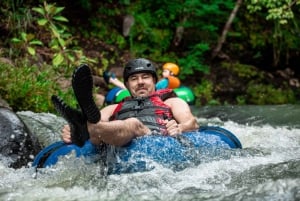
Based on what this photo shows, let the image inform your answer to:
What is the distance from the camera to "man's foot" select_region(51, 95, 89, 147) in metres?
2.82

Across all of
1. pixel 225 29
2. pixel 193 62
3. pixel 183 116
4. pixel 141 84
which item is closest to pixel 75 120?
pixel 183 116

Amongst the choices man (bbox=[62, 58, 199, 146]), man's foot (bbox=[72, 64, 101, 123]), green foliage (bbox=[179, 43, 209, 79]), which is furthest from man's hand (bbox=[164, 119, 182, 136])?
green foliage (bbox=[179, 43, 209, 79])

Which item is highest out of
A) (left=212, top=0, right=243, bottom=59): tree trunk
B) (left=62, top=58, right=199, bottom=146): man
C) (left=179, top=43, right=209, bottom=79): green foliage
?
(left=212, top=0, right=243, bottom=59): tree trunk

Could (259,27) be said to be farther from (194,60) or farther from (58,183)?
(58,183)

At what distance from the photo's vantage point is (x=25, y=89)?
5.82m

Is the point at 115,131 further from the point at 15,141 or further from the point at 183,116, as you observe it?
the point at 15,141

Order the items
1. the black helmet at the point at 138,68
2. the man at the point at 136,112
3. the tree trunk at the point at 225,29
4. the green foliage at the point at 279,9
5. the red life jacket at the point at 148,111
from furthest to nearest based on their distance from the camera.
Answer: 1. the tree trunk at the point at 225,29
2. the green foliage at the point at 279,9
3. the black helmet at the point at 138,68
4. the red life jacket at the point at 148,111
5. the man at the point at 136,112

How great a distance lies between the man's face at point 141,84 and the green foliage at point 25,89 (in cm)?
212

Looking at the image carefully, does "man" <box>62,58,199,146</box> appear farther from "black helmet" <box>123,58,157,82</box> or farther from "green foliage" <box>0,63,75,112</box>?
"green foliage" <box>0,63,75,112</box>

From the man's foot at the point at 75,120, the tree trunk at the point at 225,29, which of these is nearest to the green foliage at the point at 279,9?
the tree trunk at the point at 225,29

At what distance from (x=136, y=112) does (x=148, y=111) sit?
0.10m

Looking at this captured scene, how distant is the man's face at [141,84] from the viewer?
13.5 feet

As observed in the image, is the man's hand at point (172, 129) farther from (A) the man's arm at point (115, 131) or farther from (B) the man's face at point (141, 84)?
(B) the man's face at point (141, 84)

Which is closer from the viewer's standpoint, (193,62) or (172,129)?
(172,129)
